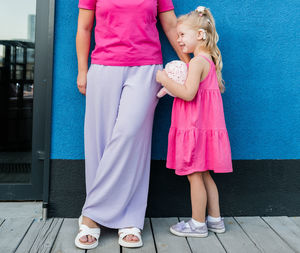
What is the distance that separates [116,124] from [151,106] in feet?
0.73

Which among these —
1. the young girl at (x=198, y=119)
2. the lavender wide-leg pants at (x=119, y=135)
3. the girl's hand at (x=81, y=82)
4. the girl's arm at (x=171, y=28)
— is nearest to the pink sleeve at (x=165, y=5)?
the girl's arm at (x=171, y=28)

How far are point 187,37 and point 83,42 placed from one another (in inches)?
22.9

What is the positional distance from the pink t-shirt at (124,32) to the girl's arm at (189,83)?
0.15 meters

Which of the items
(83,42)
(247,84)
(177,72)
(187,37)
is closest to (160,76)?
(177,72)

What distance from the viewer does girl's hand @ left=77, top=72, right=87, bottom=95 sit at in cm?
218

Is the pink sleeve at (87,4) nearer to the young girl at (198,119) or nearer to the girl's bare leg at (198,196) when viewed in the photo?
the young girl at (198,119)

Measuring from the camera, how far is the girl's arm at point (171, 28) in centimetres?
222

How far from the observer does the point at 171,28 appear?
2.25 m

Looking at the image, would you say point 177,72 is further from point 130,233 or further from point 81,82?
point 130,233

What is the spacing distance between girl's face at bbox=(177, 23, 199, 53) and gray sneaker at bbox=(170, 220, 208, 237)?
983 mm

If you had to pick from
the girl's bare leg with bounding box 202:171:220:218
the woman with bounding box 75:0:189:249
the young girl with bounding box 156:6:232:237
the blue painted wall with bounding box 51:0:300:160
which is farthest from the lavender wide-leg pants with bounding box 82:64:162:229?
the girl's bare leg with bounding box 202:171:220:218

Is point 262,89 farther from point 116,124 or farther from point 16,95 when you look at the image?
point 16,95

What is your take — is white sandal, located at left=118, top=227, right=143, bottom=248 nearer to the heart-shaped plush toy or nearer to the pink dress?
the pink dress

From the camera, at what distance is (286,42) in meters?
2.42
